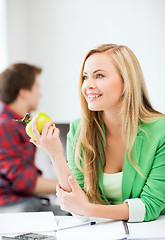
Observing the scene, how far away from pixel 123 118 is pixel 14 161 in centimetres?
105

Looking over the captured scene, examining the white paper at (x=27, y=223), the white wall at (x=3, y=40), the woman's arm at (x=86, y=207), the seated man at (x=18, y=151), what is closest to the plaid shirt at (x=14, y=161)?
the seated man at (x=18, y=151)

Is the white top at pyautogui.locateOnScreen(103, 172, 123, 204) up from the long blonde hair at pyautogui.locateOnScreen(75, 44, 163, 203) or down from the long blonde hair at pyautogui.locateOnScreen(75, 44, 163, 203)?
down

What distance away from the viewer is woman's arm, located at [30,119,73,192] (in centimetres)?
130

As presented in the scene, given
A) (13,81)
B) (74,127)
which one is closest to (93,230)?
(74,127)

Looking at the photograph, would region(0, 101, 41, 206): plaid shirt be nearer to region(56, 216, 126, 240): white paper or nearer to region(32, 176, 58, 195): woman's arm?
region(32, 176, 58, 195): woman's arm

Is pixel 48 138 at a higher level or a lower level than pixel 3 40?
lower

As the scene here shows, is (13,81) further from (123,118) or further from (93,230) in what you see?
(93,230)

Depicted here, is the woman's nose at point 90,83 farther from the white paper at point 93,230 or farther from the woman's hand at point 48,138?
the white paper at point 93,230

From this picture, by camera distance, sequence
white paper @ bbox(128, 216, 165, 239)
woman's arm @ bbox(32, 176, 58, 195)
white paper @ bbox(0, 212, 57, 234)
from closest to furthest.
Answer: white paper @ bbox(128, 216, 165, 239), white paper @ bbox(0, 212, 57, 234), woman's arm @ bbox(32, 176, 58, 195)

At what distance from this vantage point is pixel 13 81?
8.29 ft

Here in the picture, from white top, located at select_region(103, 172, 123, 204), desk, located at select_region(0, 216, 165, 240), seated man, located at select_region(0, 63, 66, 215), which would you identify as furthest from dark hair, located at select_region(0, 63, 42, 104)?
desk, located at select_region(0, 216, 165, 240)

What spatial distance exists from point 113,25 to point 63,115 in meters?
1.09

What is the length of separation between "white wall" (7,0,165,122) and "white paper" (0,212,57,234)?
4.80 feet

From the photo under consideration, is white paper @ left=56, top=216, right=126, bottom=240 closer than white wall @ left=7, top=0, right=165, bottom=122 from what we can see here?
Yes
